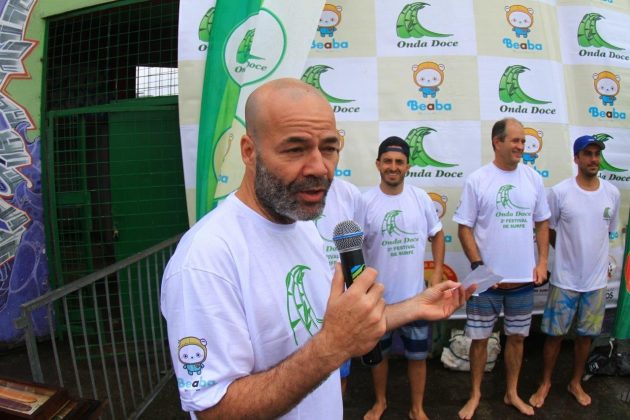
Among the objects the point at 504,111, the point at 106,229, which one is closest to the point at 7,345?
the point at 106,229

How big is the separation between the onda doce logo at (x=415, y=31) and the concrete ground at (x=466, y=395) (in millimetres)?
3112

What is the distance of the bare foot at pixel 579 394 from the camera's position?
3.64 m

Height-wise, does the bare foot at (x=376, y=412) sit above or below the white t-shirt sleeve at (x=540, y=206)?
below

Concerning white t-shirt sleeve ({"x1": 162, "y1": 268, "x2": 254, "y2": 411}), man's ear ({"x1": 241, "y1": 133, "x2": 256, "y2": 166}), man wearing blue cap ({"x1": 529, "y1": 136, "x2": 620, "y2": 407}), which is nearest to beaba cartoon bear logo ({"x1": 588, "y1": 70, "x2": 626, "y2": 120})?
man wearing blue cap ({"x1": 529, "y1": 136, "x2": 620, "y2": 407})

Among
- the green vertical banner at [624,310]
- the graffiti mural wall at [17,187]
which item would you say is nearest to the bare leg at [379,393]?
the green vertical banner at [624,310]

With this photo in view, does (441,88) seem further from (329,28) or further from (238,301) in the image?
(238,301)

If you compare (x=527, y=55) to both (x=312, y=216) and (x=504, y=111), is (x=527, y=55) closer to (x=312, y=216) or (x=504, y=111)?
(x=504, y=111)

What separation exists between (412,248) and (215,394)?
8.18 feet

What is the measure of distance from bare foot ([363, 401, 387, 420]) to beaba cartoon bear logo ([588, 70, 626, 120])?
3503mm

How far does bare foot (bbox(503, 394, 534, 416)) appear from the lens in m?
3.51

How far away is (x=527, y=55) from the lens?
430 cm

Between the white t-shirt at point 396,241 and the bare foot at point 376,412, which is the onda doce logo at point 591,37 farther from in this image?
the bare foot at point 376,412

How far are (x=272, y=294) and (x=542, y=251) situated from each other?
3.05m

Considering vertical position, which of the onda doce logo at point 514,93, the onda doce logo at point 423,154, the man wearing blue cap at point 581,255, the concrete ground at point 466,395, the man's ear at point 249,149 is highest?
the onda doce logo at point 514,93
